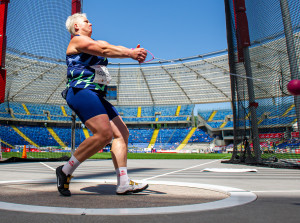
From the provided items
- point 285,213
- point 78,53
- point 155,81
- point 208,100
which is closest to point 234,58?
point 78,53

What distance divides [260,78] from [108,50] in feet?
23.0

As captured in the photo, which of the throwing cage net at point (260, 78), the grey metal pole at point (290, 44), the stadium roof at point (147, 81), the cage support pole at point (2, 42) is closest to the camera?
the grey metal pole at point (290, 44)

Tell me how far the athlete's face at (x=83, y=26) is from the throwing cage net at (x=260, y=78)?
539 cm

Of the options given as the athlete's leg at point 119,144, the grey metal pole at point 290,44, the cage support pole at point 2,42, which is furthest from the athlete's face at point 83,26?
the cage support pole at point 2,42

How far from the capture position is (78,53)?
264 centimetres

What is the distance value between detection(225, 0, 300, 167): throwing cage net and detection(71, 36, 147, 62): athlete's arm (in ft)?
18.1

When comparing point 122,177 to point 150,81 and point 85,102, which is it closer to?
point 85,102

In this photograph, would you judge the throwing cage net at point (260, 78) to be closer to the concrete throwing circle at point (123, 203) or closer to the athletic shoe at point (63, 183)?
the concrete throwing circle at point (123, 203)

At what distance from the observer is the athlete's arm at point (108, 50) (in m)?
2.36

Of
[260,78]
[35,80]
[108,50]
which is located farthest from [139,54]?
[35,80]

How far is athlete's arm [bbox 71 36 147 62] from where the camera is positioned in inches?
92.9

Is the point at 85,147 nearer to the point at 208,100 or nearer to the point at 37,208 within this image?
the point at 37,208

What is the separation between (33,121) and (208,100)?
27172mm

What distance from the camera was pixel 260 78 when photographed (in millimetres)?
8320
